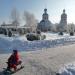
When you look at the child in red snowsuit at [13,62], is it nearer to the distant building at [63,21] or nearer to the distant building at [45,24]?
the distant building at [63,21]

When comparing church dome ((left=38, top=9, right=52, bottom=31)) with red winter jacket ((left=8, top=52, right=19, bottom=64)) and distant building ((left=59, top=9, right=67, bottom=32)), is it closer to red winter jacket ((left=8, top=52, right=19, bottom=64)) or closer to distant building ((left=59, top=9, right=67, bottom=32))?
distant building ((left=59, top=9, right=67, bottom=32))

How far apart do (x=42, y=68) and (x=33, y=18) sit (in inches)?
2316

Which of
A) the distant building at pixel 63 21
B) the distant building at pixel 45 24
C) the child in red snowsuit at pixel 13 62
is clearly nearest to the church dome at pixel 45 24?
the distant building at pixel 45 24

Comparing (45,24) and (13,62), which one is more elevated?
(45,24)

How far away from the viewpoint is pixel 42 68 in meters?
12.1

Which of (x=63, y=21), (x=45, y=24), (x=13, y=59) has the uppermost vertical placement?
(x=63, y=21)

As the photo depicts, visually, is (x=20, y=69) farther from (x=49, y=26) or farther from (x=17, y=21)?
(x=49, y=26)

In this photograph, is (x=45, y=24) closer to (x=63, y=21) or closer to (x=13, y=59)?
(x=63, y=21)

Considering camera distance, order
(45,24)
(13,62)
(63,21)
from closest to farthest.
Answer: (13,62) → (63,21) → (45,24)

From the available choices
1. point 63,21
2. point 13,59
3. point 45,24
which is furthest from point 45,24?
point 13,59

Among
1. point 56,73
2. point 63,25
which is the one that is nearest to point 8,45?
point 56,73

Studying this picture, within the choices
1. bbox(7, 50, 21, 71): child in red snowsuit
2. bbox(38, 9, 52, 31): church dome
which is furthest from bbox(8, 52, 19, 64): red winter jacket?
bbox(38, 9, 52, 31): church dome

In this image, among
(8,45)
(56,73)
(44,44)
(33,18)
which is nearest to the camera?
(56,73)

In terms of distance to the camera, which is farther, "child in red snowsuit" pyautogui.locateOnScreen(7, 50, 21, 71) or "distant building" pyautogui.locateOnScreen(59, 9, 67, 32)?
"distant building" pyautogui.locateOnScreen(59, 9, 67, 32)
